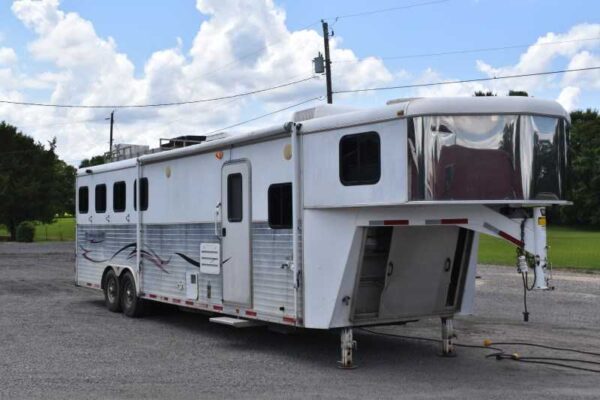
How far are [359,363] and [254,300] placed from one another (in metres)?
1.53

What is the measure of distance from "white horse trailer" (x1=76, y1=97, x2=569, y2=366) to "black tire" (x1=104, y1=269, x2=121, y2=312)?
2.34 m

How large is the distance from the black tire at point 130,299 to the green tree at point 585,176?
53.5 meters

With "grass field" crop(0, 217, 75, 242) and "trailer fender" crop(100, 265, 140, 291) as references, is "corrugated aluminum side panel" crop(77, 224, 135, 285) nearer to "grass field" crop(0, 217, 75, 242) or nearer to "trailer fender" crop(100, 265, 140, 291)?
"trailer fender" crop(100, 265, 140, 291)

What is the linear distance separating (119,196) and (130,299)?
1.90m

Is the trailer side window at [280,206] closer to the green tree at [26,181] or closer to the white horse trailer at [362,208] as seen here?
the white horse trailer at [362,208]

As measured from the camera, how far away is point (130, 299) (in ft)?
40.3

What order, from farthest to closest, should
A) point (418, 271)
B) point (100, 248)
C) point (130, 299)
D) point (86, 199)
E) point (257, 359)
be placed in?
point (86, 199) → point (100, 248) → point (130, 299) → point (257, 359) → point (418, 271)

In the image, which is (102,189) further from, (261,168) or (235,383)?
(235,383)

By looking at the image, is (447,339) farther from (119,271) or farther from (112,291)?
(112,291)

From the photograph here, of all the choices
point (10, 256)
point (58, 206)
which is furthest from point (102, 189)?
point (58, 206)

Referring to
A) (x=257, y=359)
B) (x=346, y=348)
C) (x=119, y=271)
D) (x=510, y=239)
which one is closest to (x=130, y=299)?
(x=119, y=271)

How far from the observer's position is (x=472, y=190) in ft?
22.8

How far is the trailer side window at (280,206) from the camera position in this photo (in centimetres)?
838

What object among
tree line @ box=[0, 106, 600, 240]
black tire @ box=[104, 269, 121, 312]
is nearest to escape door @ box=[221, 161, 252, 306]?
black tire @ box=[104, 269, 121, 312]
